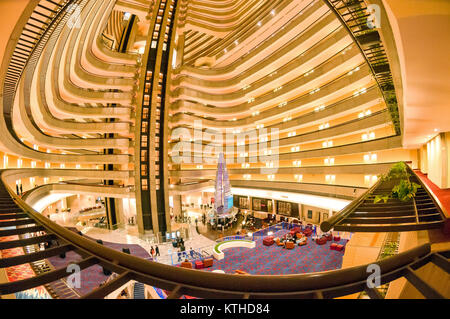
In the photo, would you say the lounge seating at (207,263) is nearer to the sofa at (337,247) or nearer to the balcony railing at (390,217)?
the sofa at (337,247)

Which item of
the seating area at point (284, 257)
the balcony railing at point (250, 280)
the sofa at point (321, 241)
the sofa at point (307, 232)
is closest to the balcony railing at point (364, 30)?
the balcony railing at point (250, 280)

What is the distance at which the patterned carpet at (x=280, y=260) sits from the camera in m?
14.4

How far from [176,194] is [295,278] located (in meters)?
26.8

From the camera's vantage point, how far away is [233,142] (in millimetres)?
32062

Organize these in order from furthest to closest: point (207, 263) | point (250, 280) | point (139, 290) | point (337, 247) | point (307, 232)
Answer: point (307, 232)
point (337, 247)
point (207, 263)
point (139, 290)
point (250, 280)

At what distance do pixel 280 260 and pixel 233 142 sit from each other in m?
18.8

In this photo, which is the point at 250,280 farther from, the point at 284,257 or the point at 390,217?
the point at 284,257

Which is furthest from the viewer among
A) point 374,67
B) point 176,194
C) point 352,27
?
point 176,194

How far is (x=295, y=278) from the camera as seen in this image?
179 centimetres

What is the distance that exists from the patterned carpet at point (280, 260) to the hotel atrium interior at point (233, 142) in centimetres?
18

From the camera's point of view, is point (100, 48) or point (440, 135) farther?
point (100, 48)

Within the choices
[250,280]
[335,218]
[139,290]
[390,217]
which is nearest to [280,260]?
[139,290]

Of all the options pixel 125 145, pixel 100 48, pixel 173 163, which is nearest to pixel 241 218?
pixel 173 163
